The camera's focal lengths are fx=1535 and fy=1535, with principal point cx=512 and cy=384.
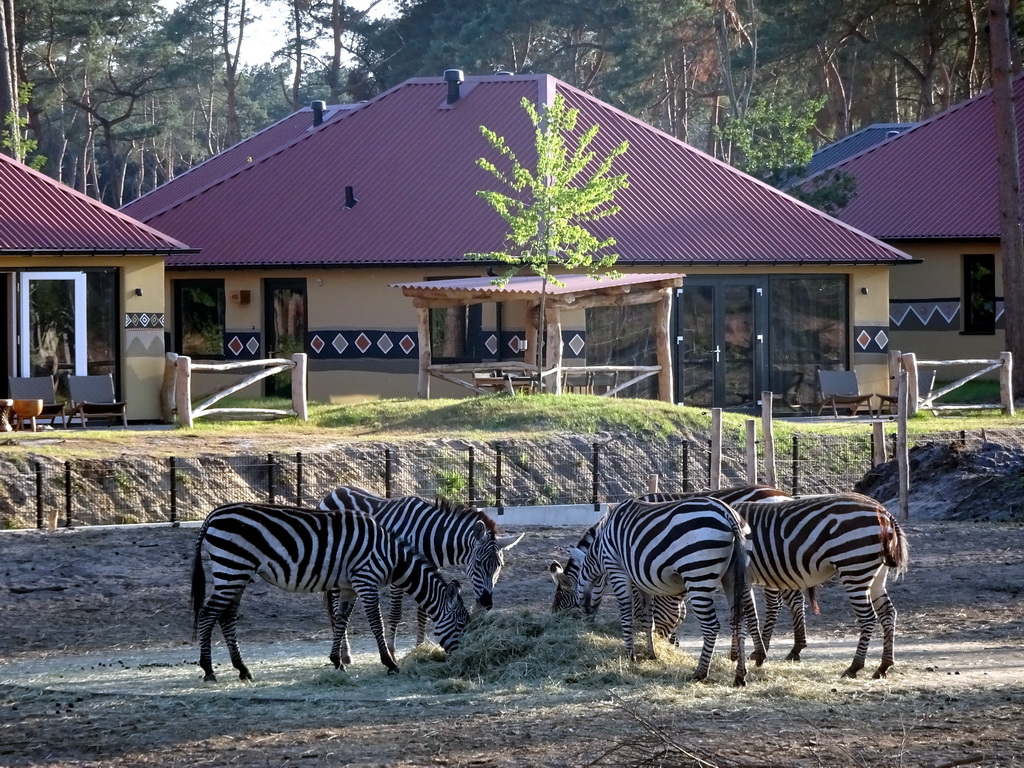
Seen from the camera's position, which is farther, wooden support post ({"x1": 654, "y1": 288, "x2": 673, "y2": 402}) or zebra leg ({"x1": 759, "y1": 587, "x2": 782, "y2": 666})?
wooden support post ({"x1": 654, "y1": 288, "x2": 673, "y2": 402})

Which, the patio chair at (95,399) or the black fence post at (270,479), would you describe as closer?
Answer: the black fence post at (270,479)

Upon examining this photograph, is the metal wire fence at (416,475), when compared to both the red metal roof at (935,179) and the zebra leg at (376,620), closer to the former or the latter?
the zebra leg at (376,620)

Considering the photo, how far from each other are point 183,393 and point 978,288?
62.6 ft

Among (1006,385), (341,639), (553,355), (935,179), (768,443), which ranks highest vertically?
(935,179)

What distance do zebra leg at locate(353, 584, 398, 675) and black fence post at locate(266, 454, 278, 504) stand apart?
725 cm

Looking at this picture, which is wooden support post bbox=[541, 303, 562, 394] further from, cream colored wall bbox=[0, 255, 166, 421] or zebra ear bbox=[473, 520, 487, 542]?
zebra ear bbox=[473, 520, 487, 542]

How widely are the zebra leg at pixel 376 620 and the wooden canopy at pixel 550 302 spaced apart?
14301mm

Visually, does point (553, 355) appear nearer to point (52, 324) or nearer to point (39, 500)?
point (52, 324)

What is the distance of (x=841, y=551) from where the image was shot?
10.9 metres

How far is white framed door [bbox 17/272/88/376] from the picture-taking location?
24.5 meters

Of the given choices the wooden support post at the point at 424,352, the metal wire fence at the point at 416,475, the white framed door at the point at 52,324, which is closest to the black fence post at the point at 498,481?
the metal wire fence at the point at 416,475

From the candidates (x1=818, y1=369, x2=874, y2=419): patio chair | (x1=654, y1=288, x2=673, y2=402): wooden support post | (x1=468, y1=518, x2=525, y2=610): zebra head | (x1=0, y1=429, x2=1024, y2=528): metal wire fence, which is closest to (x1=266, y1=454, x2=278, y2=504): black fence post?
(x1=0, y1=429, x2=1024, y2=528): metal wire fence

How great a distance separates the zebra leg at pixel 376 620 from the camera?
11.1 meters

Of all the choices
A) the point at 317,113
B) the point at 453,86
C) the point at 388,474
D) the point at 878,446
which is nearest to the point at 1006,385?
the point at 878,446
